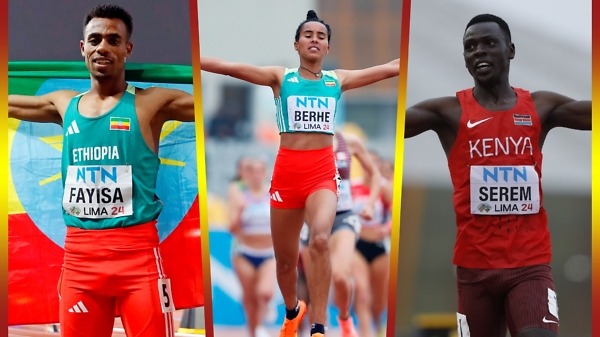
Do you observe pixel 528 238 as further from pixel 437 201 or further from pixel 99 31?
pixel 99 31

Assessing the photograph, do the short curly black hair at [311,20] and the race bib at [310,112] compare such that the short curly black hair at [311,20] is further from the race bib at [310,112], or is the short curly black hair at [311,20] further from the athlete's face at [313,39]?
the race bib at [310,112]

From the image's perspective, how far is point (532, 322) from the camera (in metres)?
5.09

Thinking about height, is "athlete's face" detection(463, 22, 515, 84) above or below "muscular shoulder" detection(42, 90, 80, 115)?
above

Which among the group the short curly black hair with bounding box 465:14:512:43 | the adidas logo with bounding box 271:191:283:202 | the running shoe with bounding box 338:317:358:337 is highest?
the short curly black hair with bounding box 465:14:512:43

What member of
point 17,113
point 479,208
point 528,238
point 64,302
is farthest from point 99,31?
point 528,238

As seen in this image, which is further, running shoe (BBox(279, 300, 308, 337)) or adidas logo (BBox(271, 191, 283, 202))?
running shoe (BBox(279, 300, 308, 337))

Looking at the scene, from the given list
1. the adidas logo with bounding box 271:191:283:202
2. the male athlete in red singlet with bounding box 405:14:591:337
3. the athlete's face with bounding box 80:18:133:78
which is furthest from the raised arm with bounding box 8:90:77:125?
the male athlete in red singlet with bounding box 405:14:591:337

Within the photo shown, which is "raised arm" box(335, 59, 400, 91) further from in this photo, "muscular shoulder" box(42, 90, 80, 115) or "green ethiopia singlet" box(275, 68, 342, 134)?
"muscular shoulder" box(42, 90, 80, 115)

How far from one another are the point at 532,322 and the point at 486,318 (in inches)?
13.2

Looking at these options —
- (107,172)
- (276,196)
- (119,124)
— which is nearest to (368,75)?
(276,196)

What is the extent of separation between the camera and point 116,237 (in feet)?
17.1

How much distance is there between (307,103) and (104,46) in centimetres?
137

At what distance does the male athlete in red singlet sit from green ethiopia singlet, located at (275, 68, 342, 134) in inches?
22.6

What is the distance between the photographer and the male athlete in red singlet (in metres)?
5.29
